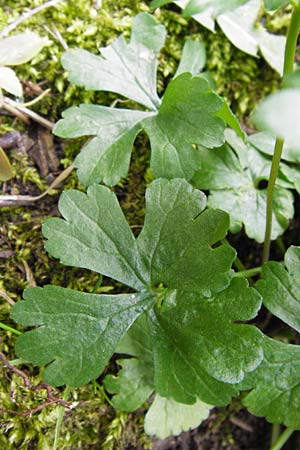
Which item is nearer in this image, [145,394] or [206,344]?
[206,344]

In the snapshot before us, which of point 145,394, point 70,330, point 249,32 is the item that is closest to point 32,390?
point 70,330

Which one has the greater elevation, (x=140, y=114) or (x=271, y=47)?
(x=271, y=47)

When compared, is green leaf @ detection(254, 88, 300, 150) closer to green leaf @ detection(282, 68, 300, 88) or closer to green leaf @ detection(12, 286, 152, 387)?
green leaf @ detection(282, 68, 300, 88)

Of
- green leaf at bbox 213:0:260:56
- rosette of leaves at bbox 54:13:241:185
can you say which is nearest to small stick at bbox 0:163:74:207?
rosette of leaves at bbox 54:13:241:185

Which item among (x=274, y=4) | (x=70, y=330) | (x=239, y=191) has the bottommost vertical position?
(x=70, y=330)

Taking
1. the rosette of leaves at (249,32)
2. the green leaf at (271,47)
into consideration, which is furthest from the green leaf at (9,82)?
the green leaf at (271,47)

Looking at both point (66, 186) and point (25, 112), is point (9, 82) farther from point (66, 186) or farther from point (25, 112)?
point (66, 186)
